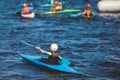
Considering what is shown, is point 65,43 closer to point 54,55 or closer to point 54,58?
point 54,58

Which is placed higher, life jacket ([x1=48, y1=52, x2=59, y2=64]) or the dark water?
life jacket ([x1=48, y1=52, x2=59, y2=64])

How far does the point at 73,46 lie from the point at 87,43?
125 cm

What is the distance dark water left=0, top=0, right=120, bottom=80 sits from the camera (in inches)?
781

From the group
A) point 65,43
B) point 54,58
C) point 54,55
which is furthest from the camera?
point 65,43

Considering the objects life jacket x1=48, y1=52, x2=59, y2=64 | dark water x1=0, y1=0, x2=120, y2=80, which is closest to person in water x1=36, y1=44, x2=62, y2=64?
life jacket x1=48, y1=52, x2=59, y2=64

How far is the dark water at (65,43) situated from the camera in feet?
65.1

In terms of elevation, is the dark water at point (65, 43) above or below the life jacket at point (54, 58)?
below

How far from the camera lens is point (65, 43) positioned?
27.0 m

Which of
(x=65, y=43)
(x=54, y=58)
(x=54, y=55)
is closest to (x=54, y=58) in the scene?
(x=54, y=58)

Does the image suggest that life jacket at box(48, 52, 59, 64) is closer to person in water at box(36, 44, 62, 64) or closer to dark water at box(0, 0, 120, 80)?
person in water at box(36, 44, 62, 64)

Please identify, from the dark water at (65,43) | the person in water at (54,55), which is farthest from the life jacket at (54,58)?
the dark water at (65,43)

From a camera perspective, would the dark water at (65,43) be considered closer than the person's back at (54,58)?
No

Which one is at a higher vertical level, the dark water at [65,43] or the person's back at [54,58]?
the person's back at [54,58]

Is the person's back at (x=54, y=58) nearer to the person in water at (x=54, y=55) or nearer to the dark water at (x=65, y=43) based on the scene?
the person in water at (x=54, y=55)
